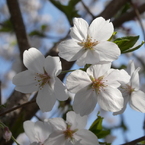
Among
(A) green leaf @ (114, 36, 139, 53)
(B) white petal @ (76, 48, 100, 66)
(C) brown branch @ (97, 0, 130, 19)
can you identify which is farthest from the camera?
(C) brown branch @ (97, 0, 130, 19)

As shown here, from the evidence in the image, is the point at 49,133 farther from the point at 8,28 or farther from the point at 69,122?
the point at 8,28

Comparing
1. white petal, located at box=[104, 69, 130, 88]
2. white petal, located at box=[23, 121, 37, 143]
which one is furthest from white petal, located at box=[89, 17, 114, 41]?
white petal, located at box=[23, 121, 37, 143]

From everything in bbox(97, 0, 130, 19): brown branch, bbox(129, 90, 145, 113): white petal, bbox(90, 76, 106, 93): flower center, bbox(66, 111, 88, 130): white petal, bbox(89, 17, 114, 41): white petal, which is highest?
bbox(97, 0, 130, 19): brown branch

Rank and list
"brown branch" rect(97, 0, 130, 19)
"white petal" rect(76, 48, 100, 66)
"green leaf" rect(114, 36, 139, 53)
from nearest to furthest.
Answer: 1. "white petal" rect(76, 48, 100, 66)
2. "green leaf" rect(114, 36, 139, 53)
3. "brown branch" rect(97, 0, 130, 19)

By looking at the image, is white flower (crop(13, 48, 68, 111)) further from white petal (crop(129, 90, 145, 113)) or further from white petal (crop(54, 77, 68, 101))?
white petal (crop(129, 90, 145, 113))

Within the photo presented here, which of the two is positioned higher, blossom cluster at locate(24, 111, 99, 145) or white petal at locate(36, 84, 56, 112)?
white petal at locate(36, 84, 56, 112)

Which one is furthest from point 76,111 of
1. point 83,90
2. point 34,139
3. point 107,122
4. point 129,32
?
Answer: point 107,122

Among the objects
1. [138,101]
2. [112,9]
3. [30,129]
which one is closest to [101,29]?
[138,101]
